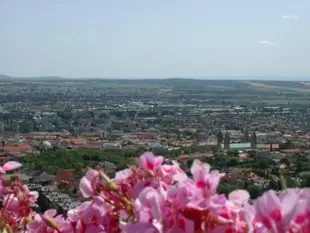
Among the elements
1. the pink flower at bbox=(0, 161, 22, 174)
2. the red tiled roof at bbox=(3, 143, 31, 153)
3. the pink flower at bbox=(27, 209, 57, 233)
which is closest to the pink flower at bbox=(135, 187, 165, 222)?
the pink flower at bbox=(27, 209, 57, 233)

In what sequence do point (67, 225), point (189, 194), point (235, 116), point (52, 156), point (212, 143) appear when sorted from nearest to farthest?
point (189, 194), point (67, 225), point (52, 156), point (212, 143), point (235, 116)

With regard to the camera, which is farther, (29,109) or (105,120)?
(29,109)

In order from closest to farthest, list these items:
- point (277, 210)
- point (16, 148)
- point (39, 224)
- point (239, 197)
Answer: point (277, 210) → point (239, 197) → point (39, 224) → point (16, 148)

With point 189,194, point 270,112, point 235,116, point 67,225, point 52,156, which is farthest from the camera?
point 270,112

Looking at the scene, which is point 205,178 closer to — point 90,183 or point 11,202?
point 90,183

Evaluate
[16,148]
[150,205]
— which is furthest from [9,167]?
[16,148]

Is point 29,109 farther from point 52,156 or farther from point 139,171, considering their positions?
point 139,171

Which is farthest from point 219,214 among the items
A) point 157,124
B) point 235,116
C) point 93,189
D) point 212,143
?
point 235,116

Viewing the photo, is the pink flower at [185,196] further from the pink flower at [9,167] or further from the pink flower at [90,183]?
the pink flower at [9,167]
